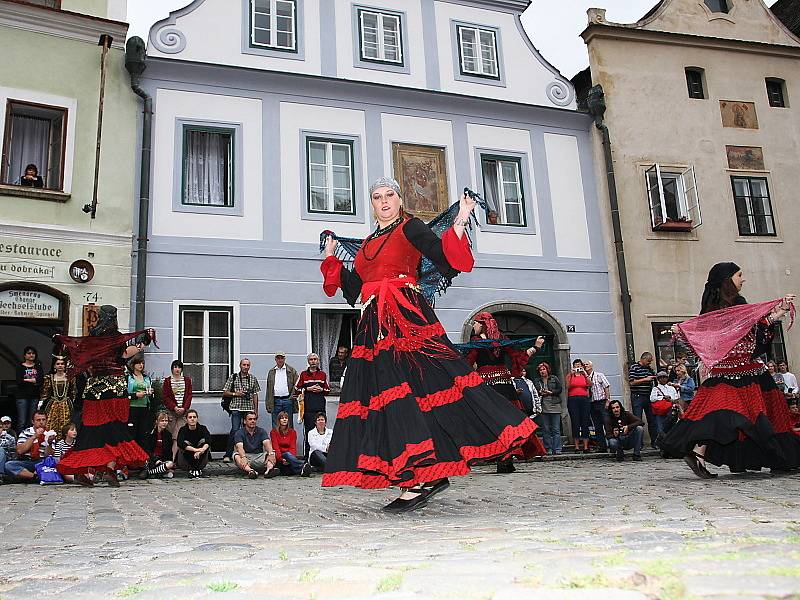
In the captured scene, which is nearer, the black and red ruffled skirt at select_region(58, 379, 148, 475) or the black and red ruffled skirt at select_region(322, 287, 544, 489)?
the black and red ruffled skirt at select_region(322, 287, 544, 489)

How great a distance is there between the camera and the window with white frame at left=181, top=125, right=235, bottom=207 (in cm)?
1419

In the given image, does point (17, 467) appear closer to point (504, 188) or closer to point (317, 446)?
point (317, 446)

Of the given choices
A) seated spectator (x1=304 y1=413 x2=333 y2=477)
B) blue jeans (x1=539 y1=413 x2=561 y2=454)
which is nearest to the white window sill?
seated spectator (x1=304 y1=413 x2=333 y2=477)

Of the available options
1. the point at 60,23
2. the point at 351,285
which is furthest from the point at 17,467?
the point at 60,23

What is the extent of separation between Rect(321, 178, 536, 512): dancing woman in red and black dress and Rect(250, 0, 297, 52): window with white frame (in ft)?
35.9

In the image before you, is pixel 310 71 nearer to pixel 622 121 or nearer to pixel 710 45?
pixel 622 121

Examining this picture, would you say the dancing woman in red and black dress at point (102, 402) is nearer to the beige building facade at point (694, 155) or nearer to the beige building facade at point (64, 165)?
the beige building facade at point (64, 165)

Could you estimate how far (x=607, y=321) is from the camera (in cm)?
1622

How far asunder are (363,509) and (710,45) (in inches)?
669

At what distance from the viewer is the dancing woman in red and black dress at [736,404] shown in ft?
22.4

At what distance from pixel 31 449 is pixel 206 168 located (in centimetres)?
614

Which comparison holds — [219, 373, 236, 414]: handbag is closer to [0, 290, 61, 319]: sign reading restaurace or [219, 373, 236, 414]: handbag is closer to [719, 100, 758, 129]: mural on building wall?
[0, 290, 61, 319]: sign reading restaurace

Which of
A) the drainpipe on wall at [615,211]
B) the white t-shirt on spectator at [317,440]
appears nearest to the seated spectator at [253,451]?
the white t-shirt on spectator at [317,440]

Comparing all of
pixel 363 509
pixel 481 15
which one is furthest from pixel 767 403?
pixel 481 15
